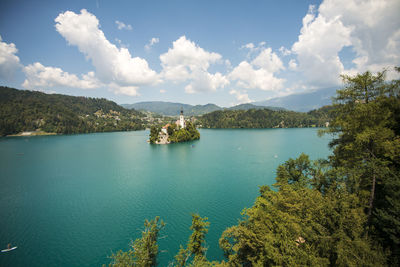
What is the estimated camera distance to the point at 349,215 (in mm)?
8906

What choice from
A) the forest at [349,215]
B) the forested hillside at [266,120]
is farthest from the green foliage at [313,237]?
the forested hillside at [266,120]

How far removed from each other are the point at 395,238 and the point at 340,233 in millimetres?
2562

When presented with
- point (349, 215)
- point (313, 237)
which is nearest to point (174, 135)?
point (313, 237)

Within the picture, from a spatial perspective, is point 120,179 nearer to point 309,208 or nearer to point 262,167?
point 262,167

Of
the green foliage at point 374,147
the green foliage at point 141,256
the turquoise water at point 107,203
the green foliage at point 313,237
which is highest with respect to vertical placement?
the green foliage at point 374,147

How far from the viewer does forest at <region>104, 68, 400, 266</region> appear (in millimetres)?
8055

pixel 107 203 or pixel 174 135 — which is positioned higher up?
pixel 174 135

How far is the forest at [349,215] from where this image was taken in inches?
317

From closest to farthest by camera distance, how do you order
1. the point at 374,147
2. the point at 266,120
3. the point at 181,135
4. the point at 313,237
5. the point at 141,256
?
the point at 313,237 < the point at 374,147 < the point at 141,256 < the point at 181,135 < the point at 266,120

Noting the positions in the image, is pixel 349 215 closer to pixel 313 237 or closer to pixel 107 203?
pixel 313 237

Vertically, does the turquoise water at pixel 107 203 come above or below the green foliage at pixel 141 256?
below

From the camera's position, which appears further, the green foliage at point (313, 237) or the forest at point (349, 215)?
the forest at point (349, 215)

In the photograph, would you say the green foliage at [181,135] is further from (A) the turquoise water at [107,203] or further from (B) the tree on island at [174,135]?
(A) the turquoise water at [107,203]

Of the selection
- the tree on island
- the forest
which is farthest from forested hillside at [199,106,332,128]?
the forest
